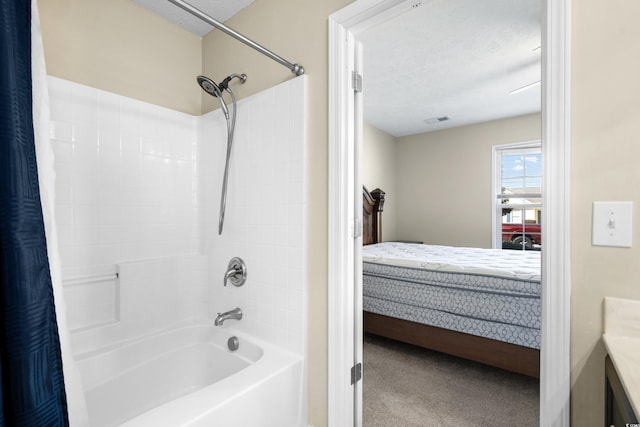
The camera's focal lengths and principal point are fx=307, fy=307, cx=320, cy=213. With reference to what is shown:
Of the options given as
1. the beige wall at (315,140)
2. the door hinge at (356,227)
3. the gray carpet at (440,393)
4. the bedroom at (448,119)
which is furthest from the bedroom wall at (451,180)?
the beige wall at (315,140)

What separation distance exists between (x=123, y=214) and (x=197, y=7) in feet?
4.42

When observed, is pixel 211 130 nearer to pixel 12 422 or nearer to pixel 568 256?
pixel 12 422

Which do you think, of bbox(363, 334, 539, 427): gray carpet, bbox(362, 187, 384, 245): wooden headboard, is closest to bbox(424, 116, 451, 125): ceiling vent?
bbox(362, 187, 384, 245): wooden headboard

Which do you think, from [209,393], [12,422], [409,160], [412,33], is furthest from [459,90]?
[12,422]

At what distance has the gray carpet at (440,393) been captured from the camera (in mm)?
1791

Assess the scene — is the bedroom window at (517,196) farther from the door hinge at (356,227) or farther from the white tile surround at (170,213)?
the white tile surround at (170,213)


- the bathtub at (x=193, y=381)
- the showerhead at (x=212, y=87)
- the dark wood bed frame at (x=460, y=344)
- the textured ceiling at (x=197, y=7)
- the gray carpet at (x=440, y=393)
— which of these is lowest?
the gray carpet at (x=440, y=393)

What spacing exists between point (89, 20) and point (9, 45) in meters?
1.23

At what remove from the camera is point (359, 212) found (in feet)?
4.96

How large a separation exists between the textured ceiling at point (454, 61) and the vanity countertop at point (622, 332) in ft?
3.94

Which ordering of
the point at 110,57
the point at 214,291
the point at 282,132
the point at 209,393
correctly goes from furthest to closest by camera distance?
the point at 214,291
the point at 110,57
the point at 282,132
the point at 209,393

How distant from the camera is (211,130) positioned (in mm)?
2066

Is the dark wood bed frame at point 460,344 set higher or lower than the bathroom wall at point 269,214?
lower

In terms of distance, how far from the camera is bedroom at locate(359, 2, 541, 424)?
2256 millimetres
